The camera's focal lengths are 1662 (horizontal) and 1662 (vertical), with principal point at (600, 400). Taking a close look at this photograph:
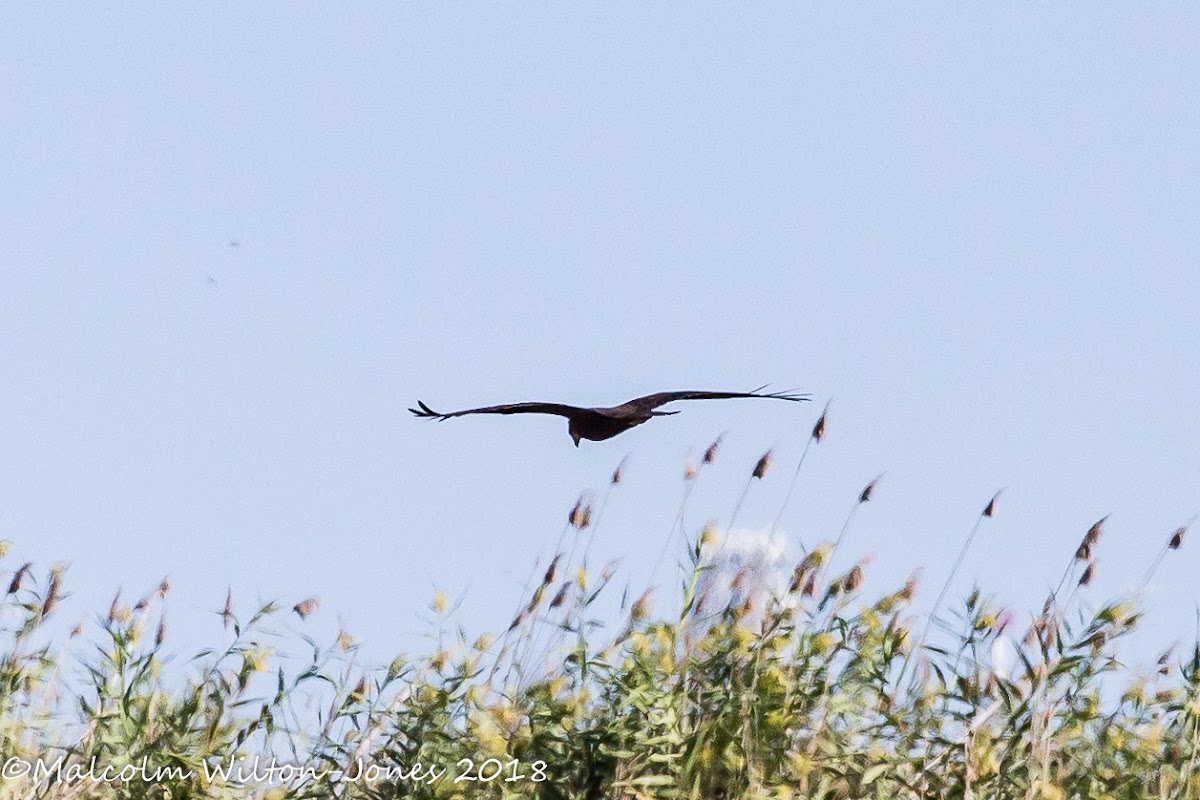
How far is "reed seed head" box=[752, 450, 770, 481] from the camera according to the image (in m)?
4.79

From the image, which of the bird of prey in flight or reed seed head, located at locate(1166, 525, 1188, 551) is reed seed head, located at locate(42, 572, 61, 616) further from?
reed seed head, located at locate(1166, 525, 1188, 551)

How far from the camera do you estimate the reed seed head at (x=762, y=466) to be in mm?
4793

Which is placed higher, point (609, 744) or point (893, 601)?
point (893, 601)

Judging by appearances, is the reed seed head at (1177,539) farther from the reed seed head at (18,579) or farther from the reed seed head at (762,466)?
the reed seed head at (18,579)

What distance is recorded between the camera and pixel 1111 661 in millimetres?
4570

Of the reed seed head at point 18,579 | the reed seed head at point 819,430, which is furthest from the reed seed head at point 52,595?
the reed seed head at point 819,430

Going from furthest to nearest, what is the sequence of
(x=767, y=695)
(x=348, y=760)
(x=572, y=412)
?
(x=572, y=412)
(x=348, y=760)
(x=767, y=695)

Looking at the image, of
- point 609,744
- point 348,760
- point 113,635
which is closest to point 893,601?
point 609,744

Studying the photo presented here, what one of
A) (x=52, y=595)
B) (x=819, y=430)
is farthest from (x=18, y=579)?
(x=819, y=430)

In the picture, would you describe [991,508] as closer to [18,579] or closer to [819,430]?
[819,430]

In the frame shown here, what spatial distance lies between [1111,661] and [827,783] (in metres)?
0.87

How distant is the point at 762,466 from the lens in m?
4.80

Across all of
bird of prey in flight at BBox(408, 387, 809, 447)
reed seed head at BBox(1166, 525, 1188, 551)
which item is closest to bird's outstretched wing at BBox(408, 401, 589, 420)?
bird of prey in flight at BBox(408, 387, 809, 447)

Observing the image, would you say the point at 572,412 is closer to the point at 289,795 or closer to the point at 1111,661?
the point at 289,795
